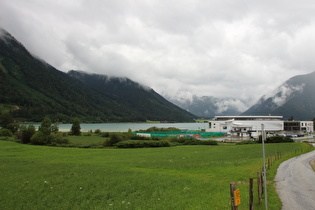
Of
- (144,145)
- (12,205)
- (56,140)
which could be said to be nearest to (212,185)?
(12,205)

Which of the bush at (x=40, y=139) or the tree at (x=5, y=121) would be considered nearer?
the bush at (x=40, y=139)

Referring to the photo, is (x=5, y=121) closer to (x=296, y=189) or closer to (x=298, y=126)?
(x=296, y=189)

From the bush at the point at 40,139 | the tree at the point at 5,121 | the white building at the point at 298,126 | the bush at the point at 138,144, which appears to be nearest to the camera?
the bush at the point at 138,144

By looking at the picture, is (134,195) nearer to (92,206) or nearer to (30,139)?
(92,206)

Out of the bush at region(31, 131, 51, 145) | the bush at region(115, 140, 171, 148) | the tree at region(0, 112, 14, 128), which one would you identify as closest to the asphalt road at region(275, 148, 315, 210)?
the bush at region(115, 140, 171, 148)

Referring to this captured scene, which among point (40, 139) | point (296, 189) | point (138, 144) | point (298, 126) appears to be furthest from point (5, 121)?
point (298, 126)

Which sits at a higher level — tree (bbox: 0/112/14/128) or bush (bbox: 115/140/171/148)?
tree (bbox: 0/112/14/128)

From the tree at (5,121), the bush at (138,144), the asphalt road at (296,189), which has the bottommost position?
the bush at (138,144)

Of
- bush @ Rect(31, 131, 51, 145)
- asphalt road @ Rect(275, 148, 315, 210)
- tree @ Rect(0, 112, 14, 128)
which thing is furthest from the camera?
tree @ Rect(0, 112, 14, 128)

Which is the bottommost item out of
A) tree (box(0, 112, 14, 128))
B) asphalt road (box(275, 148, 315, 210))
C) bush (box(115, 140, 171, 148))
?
bush (box(115, 140, 171, 148))

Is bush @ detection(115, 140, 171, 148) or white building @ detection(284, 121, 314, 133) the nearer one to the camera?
bush @ detection(115, 140, 171, 148)

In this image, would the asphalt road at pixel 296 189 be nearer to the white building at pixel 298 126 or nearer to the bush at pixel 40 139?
the bush at pixel 40 139

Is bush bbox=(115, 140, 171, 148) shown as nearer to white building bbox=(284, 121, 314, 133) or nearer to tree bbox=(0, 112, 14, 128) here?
tree bbox=(0, 112, 14, 128)

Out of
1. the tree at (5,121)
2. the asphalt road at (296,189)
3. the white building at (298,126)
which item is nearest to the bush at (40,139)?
the tree at (5,121)
